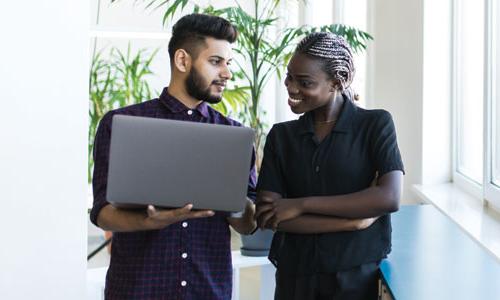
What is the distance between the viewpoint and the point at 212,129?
1.42m

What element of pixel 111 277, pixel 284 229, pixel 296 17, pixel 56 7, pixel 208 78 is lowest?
pixel 111 277

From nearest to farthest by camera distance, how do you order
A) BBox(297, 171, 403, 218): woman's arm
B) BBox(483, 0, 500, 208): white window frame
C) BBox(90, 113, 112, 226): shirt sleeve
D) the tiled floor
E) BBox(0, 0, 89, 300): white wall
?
BBox(297, 171, 403, 218): woman's arm, BBox(90, 113, 112, 226): shirt sleeve, BBox(0, 0, 89, 300): white wall, BBox(483, 0, 500, 208): white window frame, the tiled floor

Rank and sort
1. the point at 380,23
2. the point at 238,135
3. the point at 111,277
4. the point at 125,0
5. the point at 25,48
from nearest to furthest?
the point at 238,135
the point at 111,277
the point at 25,48
the point at 380,23
the point at 125,0

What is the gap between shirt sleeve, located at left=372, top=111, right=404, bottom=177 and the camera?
1634 millimetres

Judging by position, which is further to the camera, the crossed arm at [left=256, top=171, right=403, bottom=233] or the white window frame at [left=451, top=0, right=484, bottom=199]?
the white window frame at [left=451, top=0, right=484, bottom=199]

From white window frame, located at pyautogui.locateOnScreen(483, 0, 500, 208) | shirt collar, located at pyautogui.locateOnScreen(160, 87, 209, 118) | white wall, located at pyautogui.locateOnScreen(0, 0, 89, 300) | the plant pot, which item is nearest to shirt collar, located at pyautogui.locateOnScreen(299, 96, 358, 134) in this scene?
shirt collar, located at pyautogui.locateOnScreen(160, 87, 209, 118)

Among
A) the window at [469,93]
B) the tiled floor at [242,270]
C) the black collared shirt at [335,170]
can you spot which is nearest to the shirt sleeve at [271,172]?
the black collared shirt at [335,170]

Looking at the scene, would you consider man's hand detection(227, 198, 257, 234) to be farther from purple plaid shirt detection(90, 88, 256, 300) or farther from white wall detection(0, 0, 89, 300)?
white wall detection(0, 0, 89, 300)

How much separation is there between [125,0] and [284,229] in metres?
4.17

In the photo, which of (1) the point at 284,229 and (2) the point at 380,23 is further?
(2) the point at 380,23

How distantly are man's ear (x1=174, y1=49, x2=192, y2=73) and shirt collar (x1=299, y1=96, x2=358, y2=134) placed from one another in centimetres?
32

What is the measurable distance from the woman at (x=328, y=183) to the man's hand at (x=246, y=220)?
0.04 metres

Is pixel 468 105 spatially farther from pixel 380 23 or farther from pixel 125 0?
pixel 125 0

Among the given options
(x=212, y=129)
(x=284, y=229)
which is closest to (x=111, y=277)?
(x=284, y=229)
